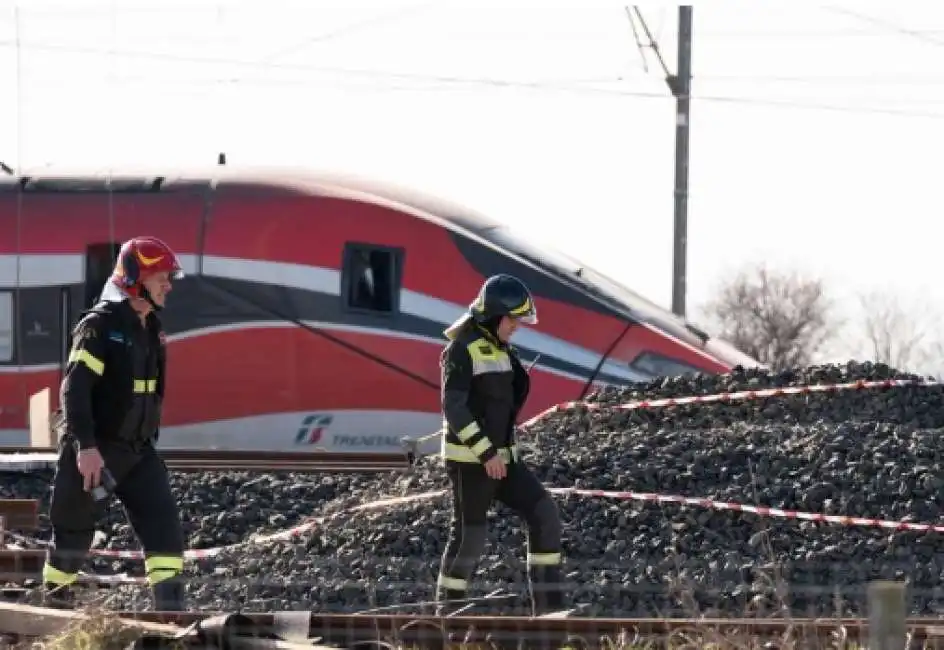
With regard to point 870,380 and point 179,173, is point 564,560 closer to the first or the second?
point 870,380

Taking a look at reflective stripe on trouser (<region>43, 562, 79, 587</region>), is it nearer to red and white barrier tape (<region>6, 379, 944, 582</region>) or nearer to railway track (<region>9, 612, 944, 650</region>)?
railway track (<region>9, 612, 944, 650</region>)

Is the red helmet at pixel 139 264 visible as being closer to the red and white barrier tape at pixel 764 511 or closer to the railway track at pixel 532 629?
the railway track at pixel 532 629

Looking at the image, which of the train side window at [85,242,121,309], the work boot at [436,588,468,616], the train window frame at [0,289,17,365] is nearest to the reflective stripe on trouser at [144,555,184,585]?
the work boot at [436,588,468,616]

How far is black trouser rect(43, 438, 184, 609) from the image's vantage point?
942cm

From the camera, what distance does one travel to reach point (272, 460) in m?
17.5

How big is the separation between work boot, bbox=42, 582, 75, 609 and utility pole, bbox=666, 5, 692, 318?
20.2m

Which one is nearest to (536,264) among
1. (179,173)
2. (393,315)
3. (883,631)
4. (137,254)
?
(393,315)

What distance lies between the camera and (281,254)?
18953 mm

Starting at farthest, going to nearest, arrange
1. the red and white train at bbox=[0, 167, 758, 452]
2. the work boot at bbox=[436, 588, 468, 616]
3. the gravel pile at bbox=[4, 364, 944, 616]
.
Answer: the red and white train at bbox=[0, 167, 758, 452] < the gravel pile at bbox=[4, 364, 944, 616] < the work boot at bbox=[436, 588, 468, 616]

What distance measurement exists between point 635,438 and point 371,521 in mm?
2338

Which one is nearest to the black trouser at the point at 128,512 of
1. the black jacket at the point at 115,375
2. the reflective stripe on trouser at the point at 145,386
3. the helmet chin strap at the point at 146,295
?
the black jacket at the point at 115,375

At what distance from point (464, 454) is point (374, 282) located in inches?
356

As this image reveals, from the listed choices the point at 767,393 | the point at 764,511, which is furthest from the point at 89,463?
the point at 767,393

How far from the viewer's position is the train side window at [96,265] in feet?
63.2
